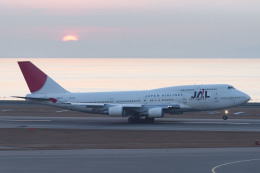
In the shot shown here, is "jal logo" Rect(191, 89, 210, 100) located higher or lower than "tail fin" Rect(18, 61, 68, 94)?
lower

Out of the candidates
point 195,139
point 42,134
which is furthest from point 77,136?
point 195,139

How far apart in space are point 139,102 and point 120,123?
3.50 meters

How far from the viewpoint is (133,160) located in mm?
32250

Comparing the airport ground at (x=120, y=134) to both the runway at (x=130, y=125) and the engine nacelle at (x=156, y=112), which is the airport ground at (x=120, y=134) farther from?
the engine nacelle at (x=156, y=112)

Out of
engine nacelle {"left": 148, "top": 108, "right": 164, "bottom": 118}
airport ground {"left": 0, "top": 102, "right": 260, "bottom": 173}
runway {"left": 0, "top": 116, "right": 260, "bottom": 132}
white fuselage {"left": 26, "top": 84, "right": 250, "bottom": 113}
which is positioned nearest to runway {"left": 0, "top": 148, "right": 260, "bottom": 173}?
airport ground {"left": 0, "top": 102, "right": 260, "bottom": 173}

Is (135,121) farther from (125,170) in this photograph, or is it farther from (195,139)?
(125,170)

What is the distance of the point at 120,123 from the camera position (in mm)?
65625

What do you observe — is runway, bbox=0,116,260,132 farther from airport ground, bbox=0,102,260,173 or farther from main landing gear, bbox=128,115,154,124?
main landing gear, bbox=128,115,154,124

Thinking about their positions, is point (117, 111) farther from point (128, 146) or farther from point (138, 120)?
point (128, 146)

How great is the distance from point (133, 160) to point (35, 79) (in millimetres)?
39278

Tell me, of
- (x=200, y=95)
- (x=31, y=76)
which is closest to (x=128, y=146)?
(x=200, y=95)

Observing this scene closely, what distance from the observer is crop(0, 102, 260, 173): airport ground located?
30156 millimetres

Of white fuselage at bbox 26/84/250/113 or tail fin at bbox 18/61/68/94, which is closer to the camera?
white fuselage at bbox 26/84/250/113

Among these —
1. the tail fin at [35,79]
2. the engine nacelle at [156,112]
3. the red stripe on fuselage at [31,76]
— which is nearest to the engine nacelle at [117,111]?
the engine nacelle at [156,112]
